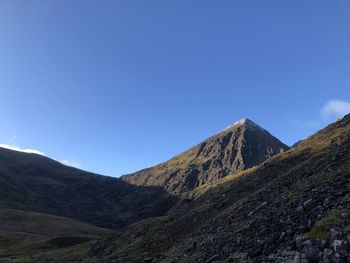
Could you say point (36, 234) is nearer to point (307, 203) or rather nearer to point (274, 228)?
point (274, 228)

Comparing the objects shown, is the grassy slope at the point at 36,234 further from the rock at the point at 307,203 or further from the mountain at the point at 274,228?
the rock at the point at 307,203

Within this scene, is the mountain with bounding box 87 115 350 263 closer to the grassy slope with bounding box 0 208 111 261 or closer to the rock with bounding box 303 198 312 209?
the rock with bounding box 303 198 312 209

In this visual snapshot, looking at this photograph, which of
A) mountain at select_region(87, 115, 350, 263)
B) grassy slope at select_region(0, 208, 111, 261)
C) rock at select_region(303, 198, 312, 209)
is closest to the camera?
mountain at select_region(87, 115, 350, 263)

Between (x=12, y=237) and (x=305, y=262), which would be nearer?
(x=305, y=262)

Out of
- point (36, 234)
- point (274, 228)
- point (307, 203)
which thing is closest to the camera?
point (274, 228)

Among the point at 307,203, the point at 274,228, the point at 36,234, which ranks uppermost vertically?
the point at 36,234

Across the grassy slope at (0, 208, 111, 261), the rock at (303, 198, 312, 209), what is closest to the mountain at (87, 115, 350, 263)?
the rock at (303, 198, 312, 209)

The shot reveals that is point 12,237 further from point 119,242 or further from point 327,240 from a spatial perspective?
point 327,240

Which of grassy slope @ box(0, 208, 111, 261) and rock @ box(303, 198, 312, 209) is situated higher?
grassy slope @ box(0, 208, 111, 261)

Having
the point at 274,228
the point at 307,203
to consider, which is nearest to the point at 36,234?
the point at 274,228

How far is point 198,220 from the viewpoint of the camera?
64062 millimetres

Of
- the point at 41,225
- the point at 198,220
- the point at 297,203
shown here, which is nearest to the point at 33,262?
the point at 198,220

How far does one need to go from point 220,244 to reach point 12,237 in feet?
383

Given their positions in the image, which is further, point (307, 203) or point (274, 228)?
point (307, 203)
